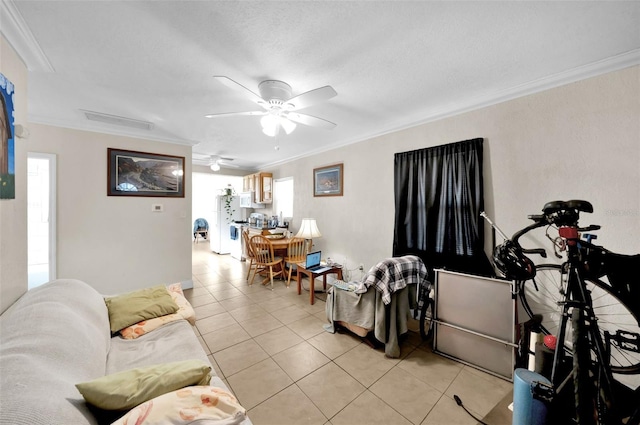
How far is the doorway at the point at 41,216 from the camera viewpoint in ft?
9.63

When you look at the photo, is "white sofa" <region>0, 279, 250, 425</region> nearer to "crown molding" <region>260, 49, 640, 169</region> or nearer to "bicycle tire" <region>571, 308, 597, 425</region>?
"bicycle tire" <region>571, 308, 597, 425</region>

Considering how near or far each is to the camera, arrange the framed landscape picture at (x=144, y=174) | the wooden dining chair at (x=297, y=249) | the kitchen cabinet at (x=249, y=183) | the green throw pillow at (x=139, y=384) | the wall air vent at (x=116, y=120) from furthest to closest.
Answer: the kitchen cabinet at (x=249, y=183)
the wooden dining chair at (x=297, y=249)
the framed landscape picture at (x=144, y=174)
the wall air vent at (x=116, y=120)
the green throw pillow at (x=139, y=384)

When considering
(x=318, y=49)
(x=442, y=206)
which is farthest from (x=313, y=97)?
(x=442, y=206)

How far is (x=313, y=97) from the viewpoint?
71.8 inches

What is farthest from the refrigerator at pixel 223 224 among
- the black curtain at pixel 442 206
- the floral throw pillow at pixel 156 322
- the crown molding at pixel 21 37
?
the black curtain at pixel 442 206

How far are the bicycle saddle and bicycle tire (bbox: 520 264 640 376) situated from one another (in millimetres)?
620

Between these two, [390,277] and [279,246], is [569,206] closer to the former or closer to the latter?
[390,277]

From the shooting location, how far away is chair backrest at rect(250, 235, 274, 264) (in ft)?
13.2

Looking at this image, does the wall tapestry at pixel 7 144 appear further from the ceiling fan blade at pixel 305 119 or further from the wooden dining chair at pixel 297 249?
the wooden dining chair at pixel 297 249

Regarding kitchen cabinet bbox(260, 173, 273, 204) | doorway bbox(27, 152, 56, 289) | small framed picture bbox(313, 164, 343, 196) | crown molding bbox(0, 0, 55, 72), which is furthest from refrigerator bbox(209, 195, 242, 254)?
crown molding bbox(0, 0, 55, 72)

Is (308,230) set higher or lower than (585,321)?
higher

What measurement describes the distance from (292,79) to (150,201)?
308 cm

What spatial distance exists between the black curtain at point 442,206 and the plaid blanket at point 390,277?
420mm

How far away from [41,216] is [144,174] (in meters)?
1.68
